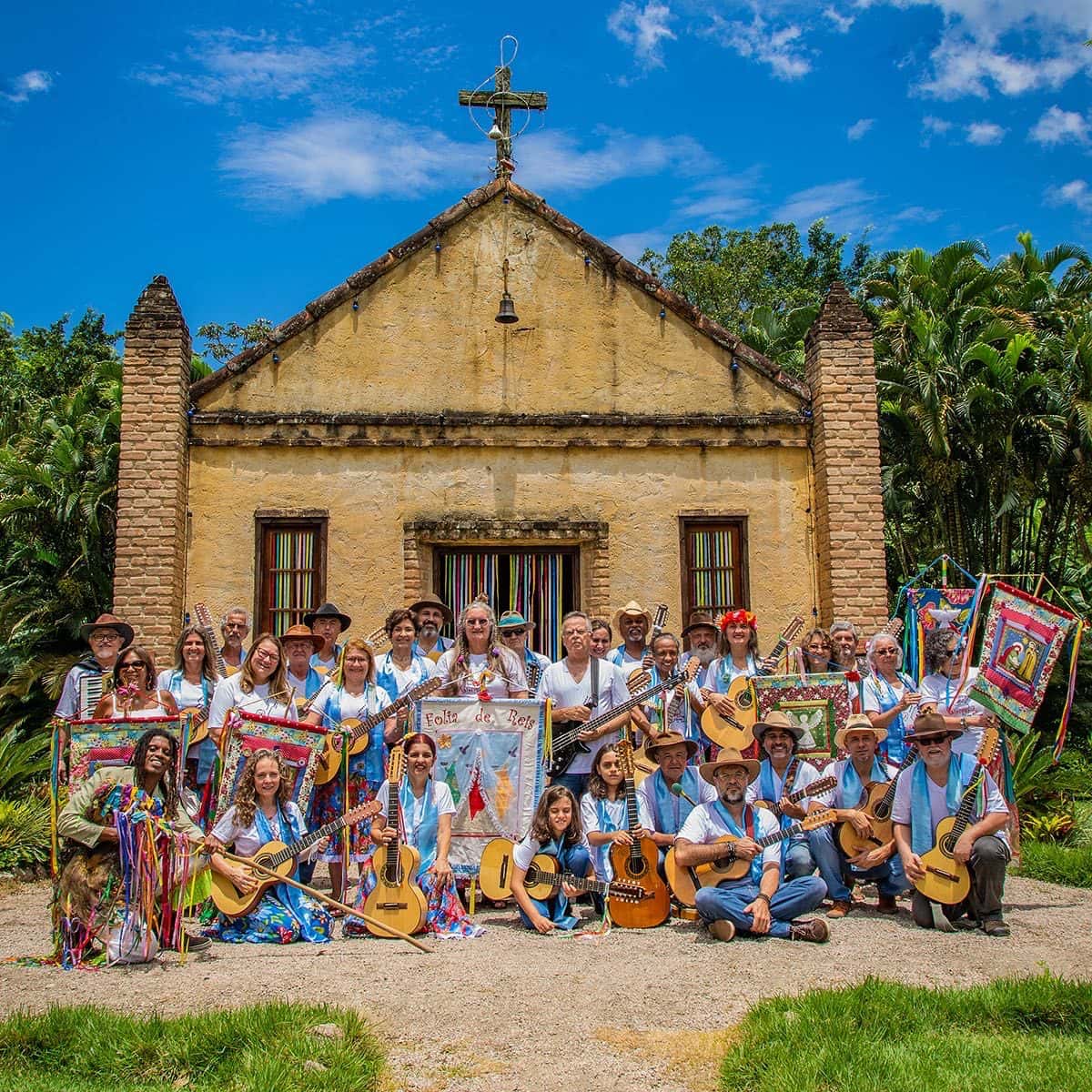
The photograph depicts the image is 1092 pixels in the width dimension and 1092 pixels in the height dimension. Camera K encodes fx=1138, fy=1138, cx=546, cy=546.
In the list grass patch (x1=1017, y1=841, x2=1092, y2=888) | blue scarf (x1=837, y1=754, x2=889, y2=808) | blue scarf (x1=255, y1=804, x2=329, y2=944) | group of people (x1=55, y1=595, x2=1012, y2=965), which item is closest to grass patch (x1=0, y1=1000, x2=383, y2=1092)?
group of people (x1=55, y1=595, x2=1012, y2=965)

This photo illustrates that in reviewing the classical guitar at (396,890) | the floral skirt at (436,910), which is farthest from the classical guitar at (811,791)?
the classical guitar at (396,890)

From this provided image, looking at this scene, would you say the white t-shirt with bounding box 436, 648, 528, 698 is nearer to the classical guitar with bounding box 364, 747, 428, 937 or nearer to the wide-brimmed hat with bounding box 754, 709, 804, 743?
the classical guitar with bounding box 364, 747, 428, 937

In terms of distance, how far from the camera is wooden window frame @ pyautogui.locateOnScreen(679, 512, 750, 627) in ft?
37.4

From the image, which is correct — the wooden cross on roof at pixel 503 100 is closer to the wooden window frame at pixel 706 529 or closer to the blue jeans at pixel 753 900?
the wooden window frame at pixel 706 529

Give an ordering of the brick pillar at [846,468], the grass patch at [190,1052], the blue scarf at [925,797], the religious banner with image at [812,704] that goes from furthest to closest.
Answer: the brick pillar at [846,468]
the religious banner with image at [812,704]
the blue scarf at [925,797]
the grass patch at [190,1052]

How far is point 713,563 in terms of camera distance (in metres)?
11.5

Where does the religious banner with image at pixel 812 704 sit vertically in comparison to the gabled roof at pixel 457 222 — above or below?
below

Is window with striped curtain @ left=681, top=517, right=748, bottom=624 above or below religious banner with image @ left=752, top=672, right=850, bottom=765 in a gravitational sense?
above

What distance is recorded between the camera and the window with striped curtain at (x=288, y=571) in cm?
1123

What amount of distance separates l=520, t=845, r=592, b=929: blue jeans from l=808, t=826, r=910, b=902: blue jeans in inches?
59.4

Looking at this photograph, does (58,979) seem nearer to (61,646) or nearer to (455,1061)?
(455,1061)

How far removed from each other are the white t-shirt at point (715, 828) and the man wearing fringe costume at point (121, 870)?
2.88 metres

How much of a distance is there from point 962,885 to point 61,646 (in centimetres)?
1016

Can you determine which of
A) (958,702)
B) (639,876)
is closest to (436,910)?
(639,876)
